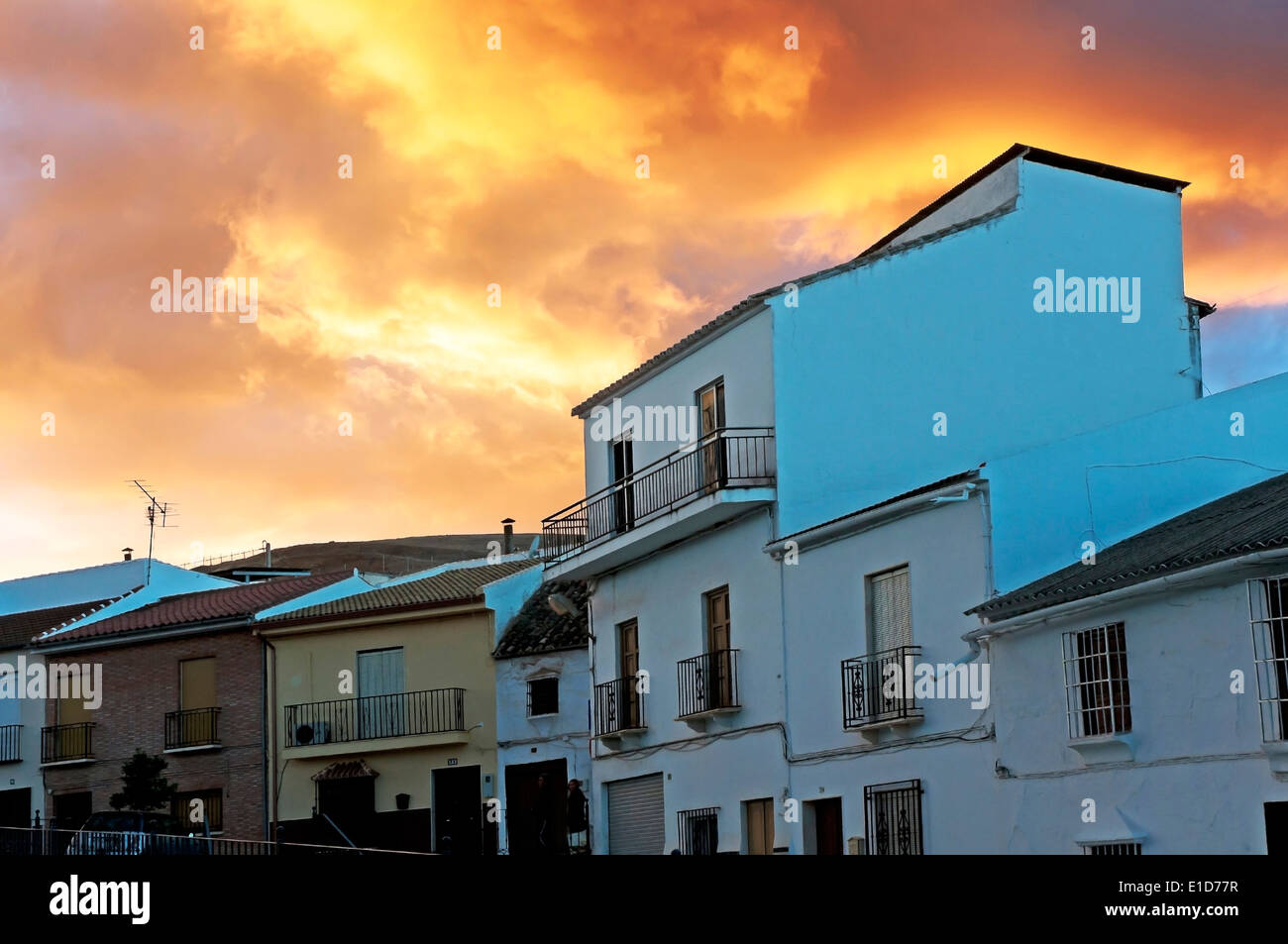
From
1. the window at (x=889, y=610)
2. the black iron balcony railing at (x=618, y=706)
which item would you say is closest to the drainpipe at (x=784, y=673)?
the window at (x=889, y=610)

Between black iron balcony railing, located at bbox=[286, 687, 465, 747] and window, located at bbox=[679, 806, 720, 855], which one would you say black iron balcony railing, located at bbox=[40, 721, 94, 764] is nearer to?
black iron balcony railing, located at bbox=[286, 687, 465, 747]

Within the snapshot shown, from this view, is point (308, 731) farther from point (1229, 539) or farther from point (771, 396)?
point (1229, 539)

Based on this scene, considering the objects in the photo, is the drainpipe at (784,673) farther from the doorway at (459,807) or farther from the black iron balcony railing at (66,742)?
the black iron balcony railing at (66,742)

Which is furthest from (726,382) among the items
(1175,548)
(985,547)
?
(1175,548)

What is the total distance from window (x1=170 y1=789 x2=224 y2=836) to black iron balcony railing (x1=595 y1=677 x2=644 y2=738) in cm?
1317

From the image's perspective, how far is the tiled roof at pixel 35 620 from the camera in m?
42.8

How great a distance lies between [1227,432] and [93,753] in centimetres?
2959

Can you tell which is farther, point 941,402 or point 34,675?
point 34,675

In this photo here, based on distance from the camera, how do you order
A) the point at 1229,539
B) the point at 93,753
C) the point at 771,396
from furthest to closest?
the point at 93,753 → the point at 771,396 → the point at 1229,539

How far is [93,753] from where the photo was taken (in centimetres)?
3966

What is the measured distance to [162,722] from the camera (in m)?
38.9

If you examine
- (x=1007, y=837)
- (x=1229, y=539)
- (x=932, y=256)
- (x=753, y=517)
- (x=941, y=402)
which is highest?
(x=932, y=256)
